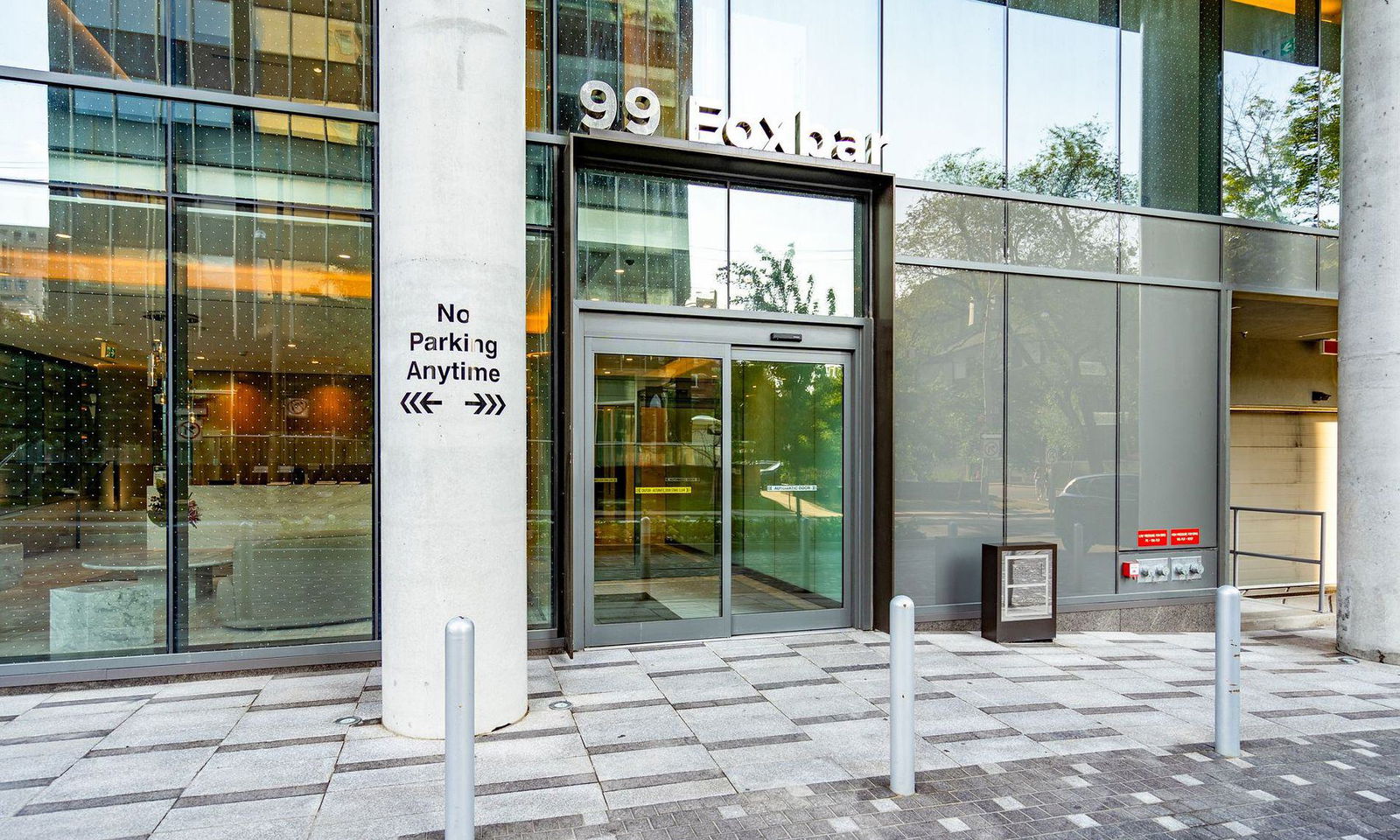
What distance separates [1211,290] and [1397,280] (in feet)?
6.18

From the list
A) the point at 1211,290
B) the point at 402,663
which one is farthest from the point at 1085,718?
the point at 1211,290

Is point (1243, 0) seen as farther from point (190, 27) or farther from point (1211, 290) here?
point (190, 27)

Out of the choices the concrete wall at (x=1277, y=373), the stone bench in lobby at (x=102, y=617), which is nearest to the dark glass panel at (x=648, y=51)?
the stone bench in lobby at (x=102, y=617)

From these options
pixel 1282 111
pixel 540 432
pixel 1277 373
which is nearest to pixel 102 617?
pixel 540 432

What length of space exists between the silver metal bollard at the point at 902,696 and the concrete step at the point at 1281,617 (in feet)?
24.4

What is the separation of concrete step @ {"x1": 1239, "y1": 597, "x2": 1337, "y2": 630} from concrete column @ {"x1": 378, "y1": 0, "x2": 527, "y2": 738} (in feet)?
30.0

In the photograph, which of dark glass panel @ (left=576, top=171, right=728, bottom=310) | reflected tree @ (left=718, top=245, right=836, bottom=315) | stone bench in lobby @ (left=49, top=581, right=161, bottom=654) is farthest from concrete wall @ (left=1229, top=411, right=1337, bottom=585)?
stone bench in lobby @ (left=49, top=581, right=161, bottom=654)

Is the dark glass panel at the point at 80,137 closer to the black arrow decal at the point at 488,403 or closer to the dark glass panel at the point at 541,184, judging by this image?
the dark glass panel at the point at 541,184

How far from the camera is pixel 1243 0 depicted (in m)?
9.61

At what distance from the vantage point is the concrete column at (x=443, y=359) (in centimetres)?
516

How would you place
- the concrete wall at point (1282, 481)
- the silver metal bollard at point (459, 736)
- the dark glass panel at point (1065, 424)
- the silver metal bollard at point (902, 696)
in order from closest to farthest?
the silver metal bollard at point (459, 736)
the silver metal bollard at point (902, 696)
the dark glass panel at point (1065, 424)
the concrete wall at point (1282, 481)

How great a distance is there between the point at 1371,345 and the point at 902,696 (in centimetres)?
682

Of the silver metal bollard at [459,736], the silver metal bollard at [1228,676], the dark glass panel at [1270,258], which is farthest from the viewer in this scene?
the dark glass panel at [1270,258]

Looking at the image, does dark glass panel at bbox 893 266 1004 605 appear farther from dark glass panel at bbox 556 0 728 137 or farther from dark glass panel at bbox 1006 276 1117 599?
dark glass panel at bbox 556 0 728 137
